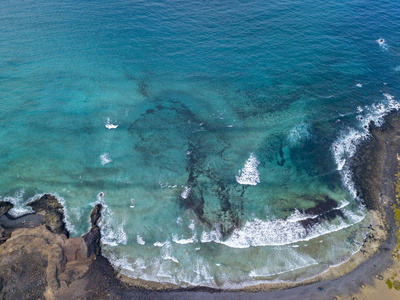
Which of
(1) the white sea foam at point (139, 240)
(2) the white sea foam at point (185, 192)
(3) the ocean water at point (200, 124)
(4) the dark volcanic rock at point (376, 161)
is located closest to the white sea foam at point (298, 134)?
(3) the ocean water at point (200, 124)

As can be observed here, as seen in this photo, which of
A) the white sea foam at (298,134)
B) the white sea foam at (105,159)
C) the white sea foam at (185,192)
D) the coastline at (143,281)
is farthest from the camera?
the white sea foam at (298,134)

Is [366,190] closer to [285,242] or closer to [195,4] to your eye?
[285,242]

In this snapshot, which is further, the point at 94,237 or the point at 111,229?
the point at 111,229

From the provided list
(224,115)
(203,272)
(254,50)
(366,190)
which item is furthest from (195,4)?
(203,272)

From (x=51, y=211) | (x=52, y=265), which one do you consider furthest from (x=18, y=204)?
(x=52, y=265)

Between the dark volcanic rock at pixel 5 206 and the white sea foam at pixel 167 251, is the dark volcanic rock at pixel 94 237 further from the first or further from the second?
the dark volcanic rock at pixel 5 206

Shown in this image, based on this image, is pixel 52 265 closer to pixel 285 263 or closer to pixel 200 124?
pixel 285 263

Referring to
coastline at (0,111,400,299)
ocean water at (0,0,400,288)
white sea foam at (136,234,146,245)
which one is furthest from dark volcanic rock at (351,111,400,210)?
white sea foam at (136,234,146,245)
